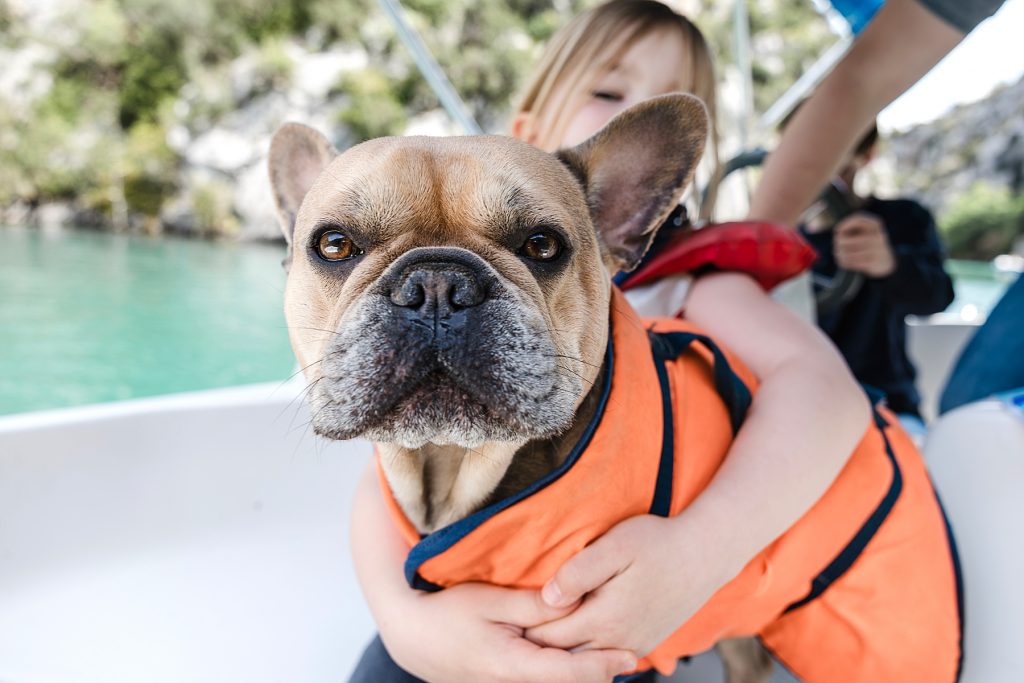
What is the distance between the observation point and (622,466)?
79 centimetres

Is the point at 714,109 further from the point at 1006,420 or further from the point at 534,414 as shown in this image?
the point at 534,414

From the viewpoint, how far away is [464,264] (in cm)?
70

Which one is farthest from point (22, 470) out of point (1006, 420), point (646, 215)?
point (1006, 420)

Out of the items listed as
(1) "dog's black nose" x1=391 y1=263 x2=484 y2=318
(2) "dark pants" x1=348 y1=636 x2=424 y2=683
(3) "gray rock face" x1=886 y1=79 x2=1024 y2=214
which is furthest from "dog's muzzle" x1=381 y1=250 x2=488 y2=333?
(3) "gray rock face" x1=886 y1=79 x2=1024 y2=214

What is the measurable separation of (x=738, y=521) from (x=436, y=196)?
58cm

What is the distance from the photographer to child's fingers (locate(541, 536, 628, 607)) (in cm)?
75

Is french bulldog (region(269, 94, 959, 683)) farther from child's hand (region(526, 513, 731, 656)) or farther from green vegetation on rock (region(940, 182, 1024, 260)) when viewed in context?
green vegetation on rock (region(940, 182, 1024, 260))

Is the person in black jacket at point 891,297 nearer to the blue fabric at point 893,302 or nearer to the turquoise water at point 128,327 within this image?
the blue fabric at point 893,302

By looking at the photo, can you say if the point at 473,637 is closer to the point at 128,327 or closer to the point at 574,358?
the point at 574,358

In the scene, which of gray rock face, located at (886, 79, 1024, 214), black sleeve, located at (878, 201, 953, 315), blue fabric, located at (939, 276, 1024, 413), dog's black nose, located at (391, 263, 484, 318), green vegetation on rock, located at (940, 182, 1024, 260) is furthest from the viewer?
gray rock face, located at (886, 79, 1024, 214)

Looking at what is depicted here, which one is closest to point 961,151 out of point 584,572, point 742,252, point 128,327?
point 128,327

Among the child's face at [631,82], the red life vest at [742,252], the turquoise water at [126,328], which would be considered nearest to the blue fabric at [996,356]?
the red life vest at [742,252]

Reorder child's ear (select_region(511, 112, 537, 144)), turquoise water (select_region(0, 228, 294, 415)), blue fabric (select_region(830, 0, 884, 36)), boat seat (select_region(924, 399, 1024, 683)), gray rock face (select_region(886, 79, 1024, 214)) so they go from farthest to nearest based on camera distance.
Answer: gray rock face (select_region(886, 79, 1024, 214))
turquoise water (select_region(0, 228, 294, 415))
blue fabric (select_region(830, 0, 884, 36))
child's ear (select_region(511, 112, 537, 144))
boat seat (select_region(924, 399, 1024, 683))

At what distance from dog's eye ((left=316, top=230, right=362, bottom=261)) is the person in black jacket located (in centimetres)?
177
